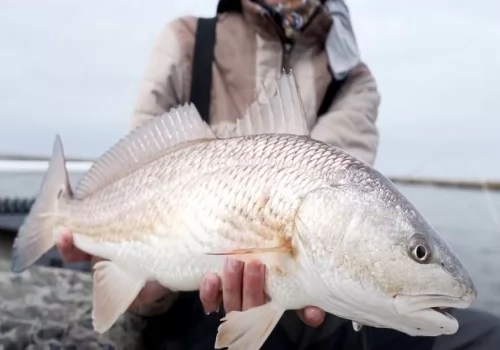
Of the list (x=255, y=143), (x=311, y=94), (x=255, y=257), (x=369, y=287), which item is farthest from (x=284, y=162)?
(x=311, y=94)

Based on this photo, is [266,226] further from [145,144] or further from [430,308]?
[145,144]

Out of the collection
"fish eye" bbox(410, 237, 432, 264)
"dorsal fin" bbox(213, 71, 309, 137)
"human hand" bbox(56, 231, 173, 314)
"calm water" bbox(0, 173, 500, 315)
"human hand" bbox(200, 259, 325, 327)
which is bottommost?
"calm water" bbox(0, 173, 500, 315)

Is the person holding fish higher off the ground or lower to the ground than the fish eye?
lower

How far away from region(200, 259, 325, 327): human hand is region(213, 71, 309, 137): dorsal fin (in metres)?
0.42

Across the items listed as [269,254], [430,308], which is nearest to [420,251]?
[430,308]

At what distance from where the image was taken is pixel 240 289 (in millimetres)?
1843

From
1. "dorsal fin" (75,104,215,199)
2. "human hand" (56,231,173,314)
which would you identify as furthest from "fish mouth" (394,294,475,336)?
"human hand" (56,231,173,314)

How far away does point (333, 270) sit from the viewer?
156cm

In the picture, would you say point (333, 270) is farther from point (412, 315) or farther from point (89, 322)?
point (89, 322)

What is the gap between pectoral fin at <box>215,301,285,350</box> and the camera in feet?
5.47

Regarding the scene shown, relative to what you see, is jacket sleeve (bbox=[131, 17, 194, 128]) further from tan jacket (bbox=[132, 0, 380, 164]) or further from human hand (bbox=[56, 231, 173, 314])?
human hand (bbox=[56, 231, 173, 314])

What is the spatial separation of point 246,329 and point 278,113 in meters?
0.65

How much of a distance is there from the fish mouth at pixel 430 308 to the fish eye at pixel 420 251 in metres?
0.08

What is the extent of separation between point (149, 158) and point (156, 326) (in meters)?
0.85
